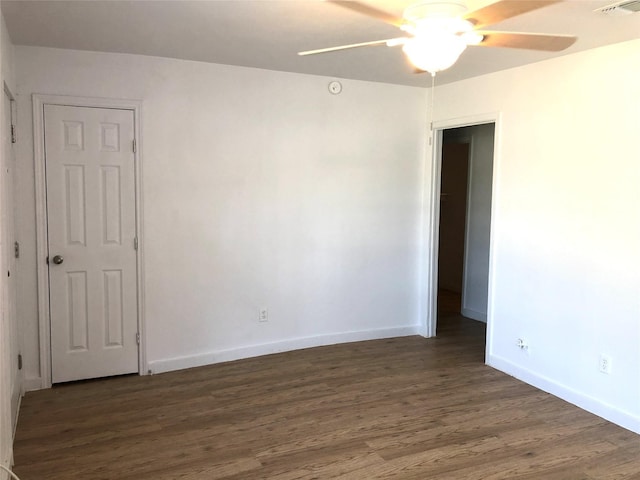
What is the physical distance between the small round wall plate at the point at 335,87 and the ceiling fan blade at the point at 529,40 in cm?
241

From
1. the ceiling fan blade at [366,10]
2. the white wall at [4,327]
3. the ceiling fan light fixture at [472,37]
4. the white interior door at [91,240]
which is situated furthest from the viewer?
the white interior door at [91,240]

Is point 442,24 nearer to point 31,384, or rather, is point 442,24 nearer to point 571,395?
point 571,395

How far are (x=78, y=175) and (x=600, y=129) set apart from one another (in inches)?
141

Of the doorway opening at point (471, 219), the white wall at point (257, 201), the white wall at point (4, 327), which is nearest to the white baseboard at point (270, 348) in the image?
the white wall at point (257, 201)

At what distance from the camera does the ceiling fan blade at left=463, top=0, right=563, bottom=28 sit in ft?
6.22

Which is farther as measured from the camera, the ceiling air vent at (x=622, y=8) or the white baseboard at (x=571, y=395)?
the white baseboard at (x=571, y=395)

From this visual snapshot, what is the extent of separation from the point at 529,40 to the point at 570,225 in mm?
1825

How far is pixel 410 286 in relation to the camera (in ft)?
17.4

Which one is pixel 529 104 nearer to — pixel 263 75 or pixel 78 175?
pixel 263 75

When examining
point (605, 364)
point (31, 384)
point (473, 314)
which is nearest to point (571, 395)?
point (605, 364)

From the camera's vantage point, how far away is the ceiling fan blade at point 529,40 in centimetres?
222

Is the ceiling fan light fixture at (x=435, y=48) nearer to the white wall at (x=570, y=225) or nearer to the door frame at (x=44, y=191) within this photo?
the white wall at (x=570, y=225)

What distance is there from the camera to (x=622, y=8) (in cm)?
271

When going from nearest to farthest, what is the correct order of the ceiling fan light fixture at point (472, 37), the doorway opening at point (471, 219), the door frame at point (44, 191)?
1. the ceiling fan light fixture at point (472, 37)
2. the door frame at point (44, 191)
3. the doorway opening at point (471, 219)
